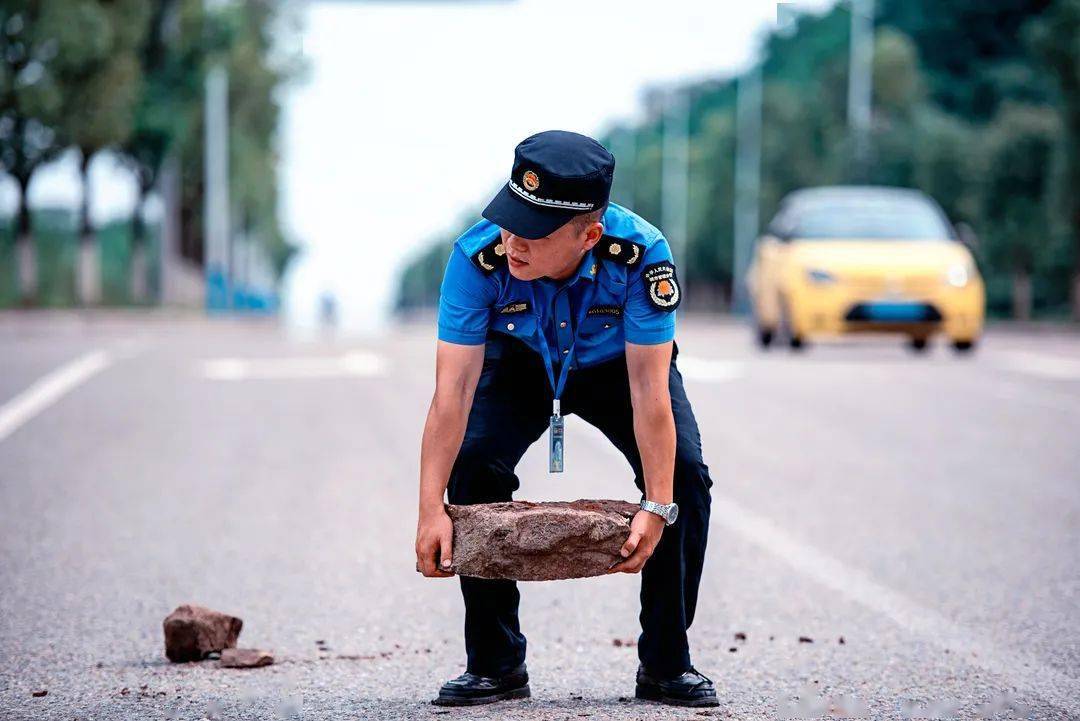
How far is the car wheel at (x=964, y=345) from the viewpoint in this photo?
19516mm

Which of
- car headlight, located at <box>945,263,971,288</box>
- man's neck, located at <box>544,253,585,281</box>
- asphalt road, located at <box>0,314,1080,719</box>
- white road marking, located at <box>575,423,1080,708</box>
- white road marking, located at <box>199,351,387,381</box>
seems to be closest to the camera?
man's neck, located at <box>544,253,585,281</box>

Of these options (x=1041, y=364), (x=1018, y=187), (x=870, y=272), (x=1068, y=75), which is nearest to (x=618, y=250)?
(x=870, y=272)

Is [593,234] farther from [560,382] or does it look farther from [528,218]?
[560,382]

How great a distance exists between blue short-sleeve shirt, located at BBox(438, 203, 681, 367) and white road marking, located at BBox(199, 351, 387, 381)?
501 inches

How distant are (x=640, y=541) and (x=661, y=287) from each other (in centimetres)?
63

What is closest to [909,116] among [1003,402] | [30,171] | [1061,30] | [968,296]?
[1061,30]

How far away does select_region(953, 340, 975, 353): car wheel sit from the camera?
19.5 meters

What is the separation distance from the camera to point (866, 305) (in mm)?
18406

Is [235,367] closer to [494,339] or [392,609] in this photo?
[392,609]

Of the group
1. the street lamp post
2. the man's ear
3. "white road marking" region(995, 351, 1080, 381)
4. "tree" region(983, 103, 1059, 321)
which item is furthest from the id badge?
the street lamp post

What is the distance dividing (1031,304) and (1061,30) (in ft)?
63.5

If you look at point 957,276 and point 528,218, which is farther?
point 957,276

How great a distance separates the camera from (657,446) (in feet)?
13.6

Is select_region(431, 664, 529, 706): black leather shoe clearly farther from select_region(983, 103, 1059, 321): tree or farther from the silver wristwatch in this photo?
select_region(983, 103, 1059, 321): tree
